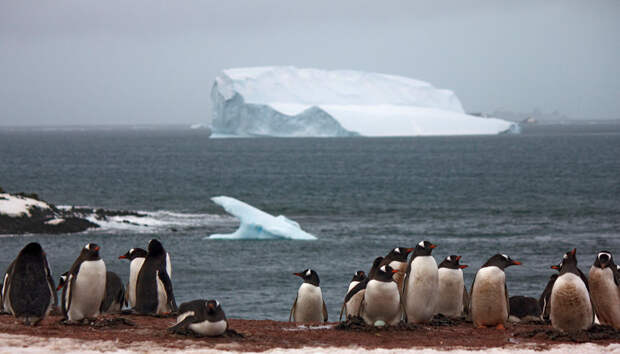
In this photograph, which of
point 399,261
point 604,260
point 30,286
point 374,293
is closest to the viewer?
point 30,286

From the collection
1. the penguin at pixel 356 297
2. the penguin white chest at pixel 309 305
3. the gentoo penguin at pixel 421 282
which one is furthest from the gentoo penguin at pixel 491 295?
the penguin white chest at pixel 309 305

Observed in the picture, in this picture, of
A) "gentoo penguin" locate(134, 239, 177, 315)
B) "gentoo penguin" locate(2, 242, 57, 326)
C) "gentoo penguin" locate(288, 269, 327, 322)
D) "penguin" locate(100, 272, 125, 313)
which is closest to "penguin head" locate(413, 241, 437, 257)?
"gentoo penguin" locate(288, 269, 327, 322)

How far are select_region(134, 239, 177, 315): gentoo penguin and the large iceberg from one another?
9067cm

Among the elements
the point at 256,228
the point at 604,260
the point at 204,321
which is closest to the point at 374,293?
the point at 204,321

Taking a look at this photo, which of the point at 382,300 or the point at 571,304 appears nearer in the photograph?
the point at 571,304

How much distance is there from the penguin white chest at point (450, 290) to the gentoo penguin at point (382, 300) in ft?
3.43

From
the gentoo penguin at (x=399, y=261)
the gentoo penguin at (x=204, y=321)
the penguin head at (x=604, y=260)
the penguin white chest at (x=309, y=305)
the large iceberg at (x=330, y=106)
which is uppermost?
the large iceberg at (x=330, y=106)

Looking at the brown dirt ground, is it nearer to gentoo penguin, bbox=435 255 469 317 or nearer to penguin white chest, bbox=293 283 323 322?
gentoo penguin, bbox=435 255 469 317

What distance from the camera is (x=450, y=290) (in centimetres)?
979

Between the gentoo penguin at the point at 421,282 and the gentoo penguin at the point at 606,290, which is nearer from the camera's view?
the gentoo penguin at the point at 606,290

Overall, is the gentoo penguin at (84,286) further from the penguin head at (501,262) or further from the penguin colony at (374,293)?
the penguin head at (501,262)

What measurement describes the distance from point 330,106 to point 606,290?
106061 mm

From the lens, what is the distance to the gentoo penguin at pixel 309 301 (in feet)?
33.5

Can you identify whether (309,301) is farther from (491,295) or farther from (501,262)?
(501,262)
